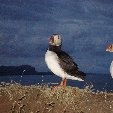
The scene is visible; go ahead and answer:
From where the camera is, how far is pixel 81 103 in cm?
1184

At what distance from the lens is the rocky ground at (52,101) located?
1161 centimetres

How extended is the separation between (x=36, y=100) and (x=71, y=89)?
1.23 m

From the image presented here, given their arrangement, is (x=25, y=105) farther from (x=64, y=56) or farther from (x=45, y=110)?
(x=64, y=56)

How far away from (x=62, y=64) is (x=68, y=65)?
26cm

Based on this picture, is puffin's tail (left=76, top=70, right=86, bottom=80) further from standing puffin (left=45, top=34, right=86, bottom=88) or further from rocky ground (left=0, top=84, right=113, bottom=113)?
rocky ground (left=0, top=84, right=113, bottom=113)

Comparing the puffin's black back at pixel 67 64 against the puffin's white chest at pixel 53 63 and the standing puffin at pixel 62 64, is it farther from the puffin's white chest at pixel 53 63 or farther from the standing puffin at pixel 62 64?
Answer: the puffin's white chest at pixel 53 63

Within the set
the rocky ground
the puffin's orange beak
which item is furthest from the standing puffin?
the rocky ground

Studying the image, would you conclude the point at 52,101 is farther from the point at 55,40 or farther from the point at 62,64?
the point at 55,40

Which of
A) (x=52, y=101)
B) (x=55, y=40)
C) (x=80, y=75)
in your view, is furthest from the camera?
(x=55, y=40)

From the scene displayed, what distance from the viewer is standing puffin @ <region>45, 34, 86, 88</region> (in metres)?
12.9

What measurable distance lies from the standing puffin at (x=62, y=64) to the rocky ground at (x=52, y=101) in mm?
712

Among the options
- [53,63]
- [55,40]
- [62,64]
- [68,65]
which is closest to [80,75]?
[68,65]

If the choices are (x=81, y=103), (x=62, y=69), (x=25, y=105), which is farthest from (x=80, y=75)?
(x=25, y=105)

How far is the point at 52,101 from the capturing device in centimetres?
1173
